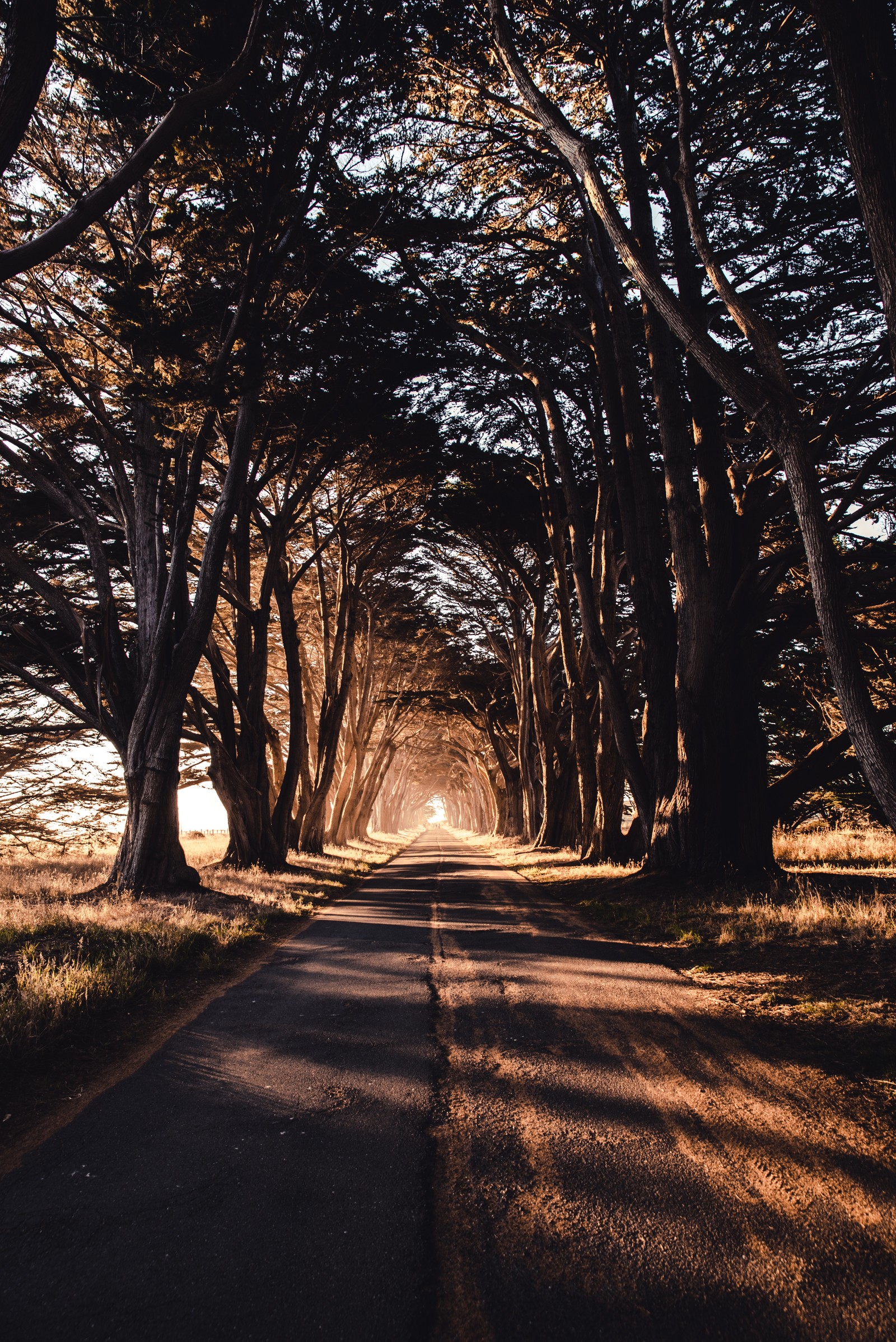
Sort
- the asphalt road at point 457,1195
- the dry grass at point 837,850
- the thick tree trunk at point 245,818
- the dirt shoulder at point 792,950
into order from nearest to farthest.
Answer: the asphalt road at point 457,1195 → the dirt shoulder at point 792,950 → the dry grass at point 837,850 → the thick tree trunk at point 245,818

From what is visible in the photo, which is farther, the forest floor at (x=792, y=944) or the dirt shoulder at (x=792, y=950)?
the forest floor at (x=792, y=944)

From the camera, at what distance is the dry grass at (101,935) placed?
13.7 ft

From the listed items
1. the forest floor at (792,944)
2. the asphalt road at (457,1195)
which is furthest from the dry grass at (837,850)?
the asphalt road at (457,1195)

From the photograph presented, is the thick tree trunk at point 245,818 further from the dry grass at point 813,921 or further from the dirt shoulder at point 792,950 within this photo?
the dry grass at point 813,921

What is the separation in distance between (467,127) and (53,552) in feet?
31.9

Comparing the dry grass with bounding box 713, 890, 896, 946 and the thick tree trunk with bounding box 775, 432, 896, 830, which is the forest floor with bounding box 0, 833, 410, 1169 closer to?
the dry grass with bounding box 713, 890, 896, 946

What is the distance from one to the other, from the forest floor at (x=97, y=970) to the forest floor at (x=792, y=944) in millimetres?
3924

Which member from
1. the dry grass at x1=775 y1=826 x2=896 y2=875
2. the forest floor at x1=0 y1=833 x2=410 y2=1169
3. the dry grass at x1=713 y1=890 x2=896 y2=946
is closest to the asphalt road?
the forest floor at x1=0 y1=833 x2=410 y2=1169

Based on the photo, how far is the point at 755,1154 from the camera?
8.59 feet

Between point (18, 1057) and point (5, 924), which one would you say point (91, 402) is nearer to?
point (5, 924)

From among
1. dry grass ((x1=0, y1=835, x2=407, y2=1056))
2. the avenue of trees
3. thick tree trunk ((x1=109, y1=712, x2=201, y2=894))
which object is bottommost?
dry grass ((x1=0, y1=835, x2=407, y2=1056))

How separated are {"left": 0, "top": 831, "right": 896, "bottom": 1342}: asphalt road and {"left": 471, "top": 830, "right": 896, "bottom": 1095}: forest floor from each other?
50 cm

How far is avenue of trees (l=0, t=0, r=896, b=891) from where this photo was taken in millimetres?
6355

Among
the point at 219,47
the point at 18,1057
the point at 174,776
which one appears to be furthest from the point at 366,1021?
the point at 219,47
